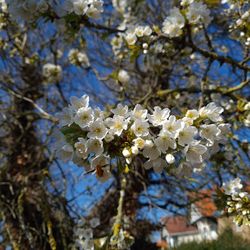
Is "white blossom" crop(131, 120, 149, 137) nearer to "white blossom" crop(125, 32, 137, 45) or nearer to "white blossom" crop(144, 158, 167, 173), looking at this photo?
"white blossom" crop(144, 158, 167, 173)

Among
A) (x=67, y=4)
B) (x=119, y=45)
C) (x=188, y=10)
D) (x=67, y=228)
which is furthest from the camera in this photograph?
(x=67, y=228)

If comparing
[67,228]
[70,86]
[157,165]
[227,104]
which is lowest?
[157,165]

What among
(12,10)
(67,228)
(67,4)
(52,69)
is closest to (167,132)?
(67,4)

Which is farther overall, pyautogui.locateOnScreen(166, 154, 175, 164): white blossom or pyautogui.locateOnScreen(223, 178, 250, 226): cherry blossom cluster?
pyautogui.locateOnScreen(223, 178, 250, 226): cherry blossom cluster

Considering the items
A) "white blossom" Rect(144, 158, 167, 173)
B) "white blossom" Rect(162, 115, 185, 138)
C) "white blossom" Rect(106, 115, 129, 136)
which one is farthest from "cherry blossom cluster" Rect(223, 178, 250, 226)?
"white blossom" Rect(106, 115, 129, 136)

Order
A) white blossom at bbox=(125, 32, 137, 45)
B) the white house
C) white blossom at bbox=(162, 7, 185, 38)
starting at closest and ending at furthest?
white blossom at bbox=(162, 7, 185, 38) < white blossom at bbox=(125, 32, 137, 45) < the white house

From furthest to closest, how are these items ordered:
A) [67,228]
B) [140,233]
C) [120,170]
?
[140,233] < [67,228] < [120,170]

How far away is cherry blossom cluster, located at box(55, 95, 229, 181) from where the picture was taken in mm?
1711

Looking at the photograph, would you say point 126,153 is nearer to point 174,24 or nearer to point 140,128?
point 140,128

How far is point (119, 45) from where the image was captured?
4879 mm

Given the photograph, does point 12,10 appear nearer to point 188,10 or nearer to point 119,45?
point 188,10

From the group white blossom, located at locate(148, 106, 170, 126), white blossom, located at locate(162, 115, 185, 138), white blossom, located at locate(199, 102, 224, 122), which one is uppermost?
white blossom, located at locate(199, 102, 224, 122)

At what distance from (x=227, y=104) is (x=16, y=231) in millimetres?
3289

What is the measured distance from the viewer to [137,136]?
1.72 meters
